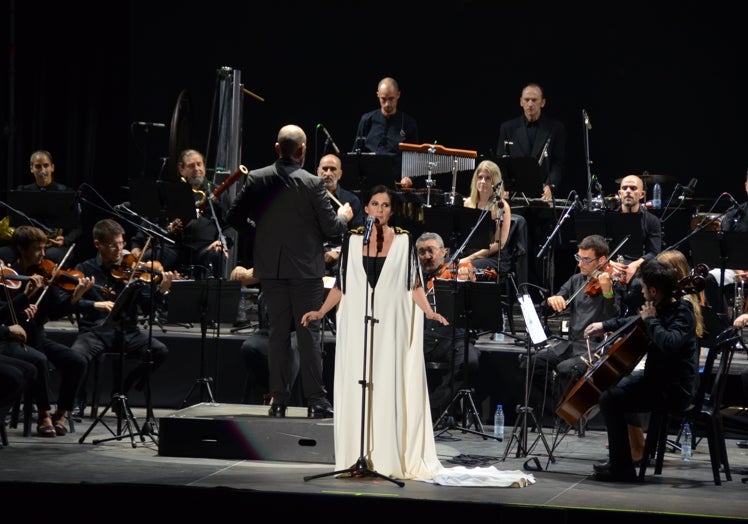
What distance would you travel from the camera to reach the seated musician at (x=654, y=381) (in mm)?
6926

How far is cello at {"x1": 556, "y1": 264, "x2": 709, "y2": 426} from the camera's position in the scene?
6.82 metres

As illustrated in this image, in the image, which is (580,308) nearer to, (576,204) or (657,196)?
(576,204)

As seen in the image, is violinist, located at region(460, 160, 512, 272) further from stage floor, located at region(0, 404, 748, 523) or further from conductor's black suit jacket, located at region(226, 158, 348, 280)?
conductor's black suit jacket, located at region(226, 158, 348, 280)

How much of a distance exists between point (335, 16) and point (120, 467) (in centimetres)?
700

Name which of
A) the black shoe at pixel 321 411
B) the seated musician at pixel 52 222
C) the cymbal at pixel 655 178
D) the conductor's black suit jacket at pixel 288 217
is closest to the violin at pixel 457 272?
the conductor's black suit jacket at pixel 288 217

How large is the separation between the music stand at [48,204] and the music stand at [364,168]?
2.27 meters

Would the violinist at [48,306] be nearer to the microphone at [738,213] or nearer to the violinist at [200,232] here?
the violinist at [200,232]

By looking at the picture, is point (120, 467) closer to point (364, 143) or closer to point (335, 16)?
point (364, 143)

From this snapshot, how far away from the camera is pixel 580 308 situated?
28.5 ft

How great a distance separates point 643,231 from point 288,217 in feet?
11.0

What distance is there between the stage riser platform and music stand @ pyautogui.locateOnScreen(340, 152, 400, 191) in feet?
8.63

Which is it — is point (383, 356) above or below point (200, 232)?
below

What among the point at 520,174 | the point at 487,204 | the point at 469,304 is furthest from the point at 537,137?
the point at 469,304

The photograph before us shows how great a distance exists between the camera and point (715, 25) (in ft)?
39.8
